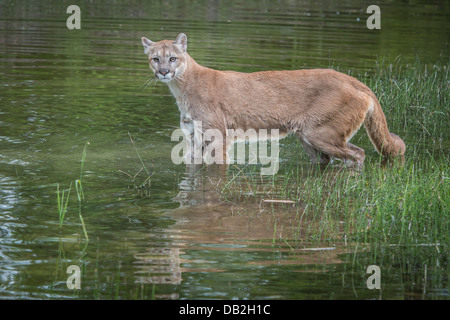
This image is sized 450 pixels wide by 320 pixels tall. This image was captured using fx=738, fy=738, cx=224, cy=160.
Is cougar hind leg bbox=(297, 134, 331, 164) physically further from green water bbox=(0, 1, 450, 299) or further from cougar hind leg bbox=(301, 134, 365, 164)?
green water bbox=(0, 1, 450, 299)

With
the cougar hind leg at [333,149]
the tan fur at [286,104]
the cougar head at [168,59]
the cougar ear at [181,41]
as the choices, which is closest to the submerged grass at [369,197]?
the cougar hind leg at [333,149]

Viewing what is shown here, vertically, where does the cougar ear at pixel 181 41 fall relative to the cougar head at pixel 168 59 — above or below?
above

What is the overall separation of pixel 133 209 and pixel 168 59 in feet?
8.76

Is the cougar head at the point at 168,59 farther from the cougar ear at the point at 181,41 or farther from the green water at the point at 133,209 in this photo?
the green water at the point at 133,209

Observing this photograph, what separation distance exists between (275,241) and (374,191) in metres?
1.58

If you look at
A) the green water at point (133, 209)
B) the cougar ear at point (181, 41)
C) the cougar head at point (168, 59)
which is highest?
the cougar ear at point (181, 41)

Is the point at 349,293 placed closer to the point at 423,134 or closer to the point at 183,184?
the point at 183,184

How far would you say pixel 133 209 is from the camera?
741cm

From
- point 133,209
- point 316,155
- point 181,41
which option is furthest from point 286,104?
point 133,209

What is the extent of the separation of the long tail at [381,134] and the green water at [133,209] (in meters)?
1.09

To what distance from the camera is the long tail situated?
940 cm

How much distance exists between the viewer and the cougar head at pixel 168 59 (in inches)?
367

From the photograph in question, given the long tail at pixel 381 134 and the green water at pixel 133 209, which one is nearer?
the green water at pixel 133 209

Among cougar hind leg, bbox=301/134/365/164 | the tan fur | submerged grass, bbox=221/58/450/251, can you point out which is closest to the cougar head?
the tan fur
